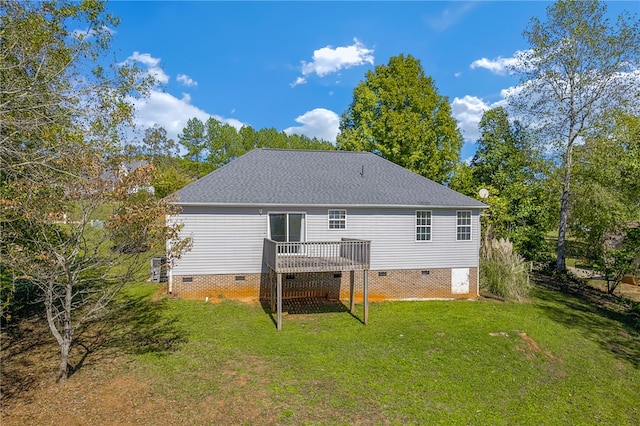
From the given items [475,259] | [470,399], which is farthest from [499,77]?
[470,399]

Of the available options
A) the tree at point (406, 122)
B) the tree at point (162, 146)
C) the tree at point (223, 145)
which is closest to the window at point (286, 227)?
the tree at point (406, 122)

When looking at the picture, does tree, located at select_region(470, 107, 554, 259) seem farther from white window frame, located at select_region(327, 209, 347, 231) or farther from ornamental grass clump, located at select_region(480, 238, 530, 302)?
white window frame, located at select_region(327, 209, 347, 231)

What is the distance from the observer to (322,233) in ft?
45.2

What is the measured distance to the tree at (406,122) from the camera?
2491cm

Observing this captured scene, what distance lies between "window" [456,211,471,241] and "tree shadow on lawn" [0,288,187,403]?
1144cm

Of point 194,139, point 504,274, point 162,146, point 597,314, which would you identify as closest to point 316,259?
point 504,274

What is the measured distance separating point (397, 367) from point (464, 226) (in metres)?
8.43

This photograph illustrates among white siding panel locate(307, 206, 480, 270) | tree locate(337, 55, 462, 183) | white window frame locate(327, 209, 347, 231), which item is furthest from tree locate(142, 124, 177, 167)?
white siding panel locate(307, 206, 480, 270)

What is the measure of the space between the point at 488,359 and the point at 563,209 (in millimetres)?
15805

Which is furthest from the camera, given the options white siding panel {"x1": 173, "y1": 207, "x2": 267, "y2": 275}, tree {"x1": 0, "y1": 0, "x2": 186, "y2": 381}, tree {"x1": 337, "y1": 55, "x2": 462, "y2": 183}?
tree {"x1": 337, "y1": 55, "x2": 462, "y2": 183}

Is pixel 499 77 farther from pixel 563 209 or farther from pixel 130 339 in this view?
pixel 130 339

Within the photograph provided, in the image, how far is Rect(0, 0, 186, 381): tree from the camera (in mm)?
7023

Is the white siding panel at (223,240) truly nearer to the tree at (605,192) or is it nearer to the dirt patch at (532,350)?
the dirt patch at (532,350)

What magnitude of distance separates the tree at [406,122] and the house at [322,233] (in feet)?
30.5
